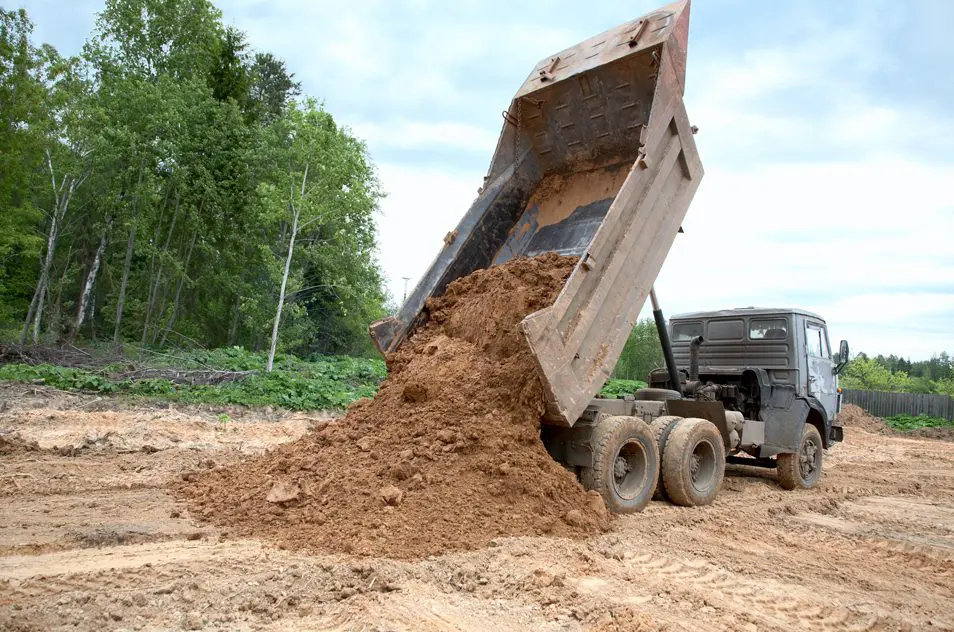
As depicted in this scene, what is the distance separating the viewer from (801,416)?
9.13 meters

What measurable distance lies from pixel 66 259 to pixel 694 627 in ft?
113

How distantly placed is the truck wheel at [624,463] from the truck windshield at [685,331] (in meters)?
3.65

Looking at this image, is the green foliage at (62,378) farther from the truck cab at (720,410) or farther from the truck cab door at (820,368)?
the truck cab door at (820,368)

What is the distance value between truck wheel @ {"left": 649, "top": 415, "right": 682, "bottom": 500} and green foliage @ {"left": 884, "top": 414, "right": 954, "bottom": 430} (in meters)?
21.8

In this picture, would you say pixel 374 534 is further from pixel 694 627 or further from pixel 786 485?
pixel 786 485

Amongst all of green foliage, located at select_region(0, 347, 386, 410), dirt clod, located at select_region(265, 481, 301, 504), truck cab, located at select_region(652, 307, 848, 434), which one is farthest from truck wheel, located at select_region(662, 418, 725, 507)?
green foliage, located at select_region(0, 347, 386, 410)

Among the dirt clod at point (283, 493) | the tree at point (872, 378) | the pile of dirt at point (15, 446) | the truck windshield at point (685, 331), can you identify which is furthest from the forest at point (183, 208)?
the tree at point (872, 378)

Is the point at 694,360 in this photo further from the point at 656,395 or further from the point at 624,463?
the point at 624,463

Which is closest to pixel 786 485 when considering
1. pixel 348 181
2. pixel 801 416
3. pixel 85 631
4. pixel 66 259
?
pixel 801 416

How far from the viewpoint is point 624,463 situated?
6.72m

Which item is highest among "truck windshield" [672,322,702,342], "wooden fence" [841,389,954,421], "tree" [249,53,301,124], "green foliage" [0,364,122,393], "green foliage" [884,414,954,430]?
"tree" [249,53,301,124]

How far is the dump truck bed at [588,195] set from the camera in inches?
241

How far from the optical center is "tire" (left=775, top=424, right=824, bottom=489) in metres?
9.13

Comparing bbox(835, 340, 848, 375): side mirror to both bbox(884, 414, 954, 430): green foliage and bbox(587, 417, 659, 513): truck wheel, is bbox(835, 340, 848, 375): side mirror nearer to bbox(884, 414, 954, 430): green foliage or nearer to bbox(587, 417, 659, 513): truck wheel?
bbox(587, 417, 659, 513): truck wheel
